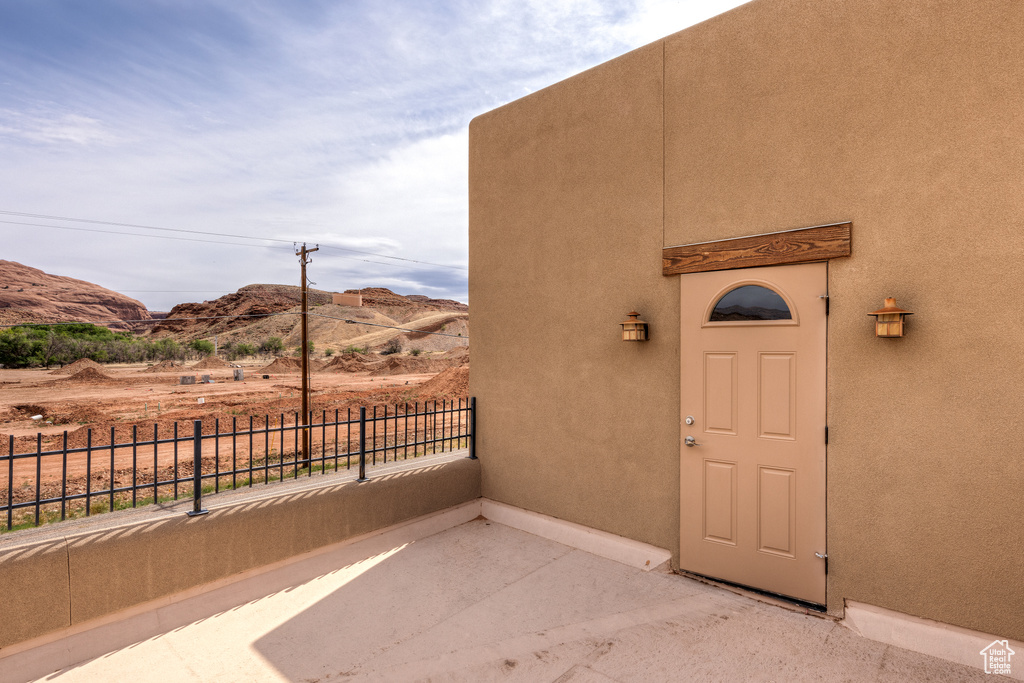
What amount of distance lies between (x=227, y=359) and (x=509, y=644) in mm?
46737

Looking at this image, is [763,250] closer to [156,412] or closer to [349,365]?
[156,412]

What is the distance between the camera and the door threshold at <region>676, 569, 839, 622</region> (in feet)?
10.9

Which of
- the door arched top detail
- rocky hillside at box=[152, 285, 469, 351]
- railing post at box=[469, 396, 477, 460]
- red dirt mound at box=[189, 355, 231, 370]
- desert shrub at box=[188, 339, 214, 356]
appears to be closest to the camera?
the door arched top detail

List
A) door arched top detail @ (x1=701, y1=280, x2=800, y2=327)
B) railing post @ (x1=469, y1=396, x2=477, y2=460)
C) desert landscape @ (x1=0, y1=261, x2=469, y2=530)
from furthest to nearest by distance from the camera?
railing post @ (x1=469, y1=396, x2=477, y2=460) < desert landscape @ (x1=0, y1=261, x2=469, y2=530) < door arched top detail @ (x1=701, y1=280, x2=800, y2=327)

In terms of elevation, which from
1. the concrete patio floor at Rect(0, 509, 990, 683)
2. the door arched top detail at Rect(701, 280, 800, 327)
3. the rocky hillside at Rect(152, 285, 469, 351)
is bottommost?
the concrete patio floor at Rect(0, 509, 990, 683)

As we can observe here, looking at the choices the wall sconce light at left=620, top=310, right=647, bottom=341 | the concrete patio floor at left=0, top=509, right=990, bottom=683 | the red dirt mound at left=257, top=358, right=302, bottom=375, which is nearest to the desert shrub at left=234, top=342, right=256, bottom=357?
the red dirt mound at left=257, top=358, right=302, bottom=375

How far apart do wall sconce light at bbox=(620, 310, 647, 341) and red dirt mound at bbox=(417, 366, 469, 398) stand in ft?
51.4

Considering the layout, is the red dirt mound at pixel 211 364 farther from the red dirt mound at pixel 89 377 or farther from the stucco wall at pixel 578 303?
the stucco wall at pixel 578 303

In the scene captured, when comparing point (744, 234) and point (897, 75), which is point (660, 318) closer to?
point (744, 234)

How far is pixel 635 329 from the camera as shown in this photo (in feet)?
13.5

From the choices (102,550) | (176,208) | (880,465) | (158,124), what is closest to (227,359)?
(158,124)

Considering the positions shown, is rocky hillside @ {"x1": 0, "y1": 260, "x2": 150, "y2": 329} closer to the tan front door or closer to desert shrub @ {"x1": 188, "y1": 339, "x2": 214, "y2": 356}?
desert shrub @ {"x1": 188, "y1": 339, "x2": 214, "y2": 356}

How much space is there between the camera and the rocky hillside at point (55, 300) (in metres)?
59.1

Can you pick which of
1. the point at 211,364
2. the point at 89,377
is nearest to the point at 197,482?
the point at 89,377
